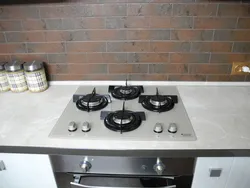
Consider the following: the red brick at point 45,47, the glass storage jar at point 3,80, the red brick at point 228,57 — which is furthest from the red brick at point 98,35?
the red brick at point 228,57

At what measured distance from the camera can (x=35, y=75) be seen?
116 cm

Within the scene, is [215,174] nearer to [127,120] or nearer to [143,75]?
[127,120]

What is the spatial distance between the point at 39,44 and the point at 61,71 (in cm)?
20

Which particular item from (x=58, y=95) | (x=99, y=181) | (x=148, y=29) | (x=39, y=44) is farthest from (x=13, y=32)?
(x=99, y=181)

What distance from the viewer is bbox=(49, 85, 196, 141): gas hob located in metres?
0.85

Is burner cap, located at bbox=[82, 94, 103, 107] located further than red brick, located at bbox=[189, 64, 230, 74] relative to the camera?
No

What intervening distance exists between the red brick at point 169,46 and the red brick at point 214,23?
0.12 m

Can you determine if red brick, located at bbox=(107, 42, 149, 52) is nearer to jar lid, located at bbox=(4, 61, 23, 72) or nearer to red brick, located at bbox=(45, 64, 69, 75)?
red brick, located at bbox=(45, 64, 69, 75)

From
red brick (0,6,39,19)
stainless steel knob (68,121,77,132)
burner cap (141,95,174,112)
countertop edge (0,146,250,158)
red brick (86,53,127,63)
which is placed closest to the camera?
countertop edge (0,146,250,158)

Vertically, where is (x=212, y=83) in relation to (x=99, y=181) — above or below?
above

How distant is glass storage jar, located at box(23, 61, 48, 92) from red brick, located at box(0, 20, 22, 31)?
21 cm

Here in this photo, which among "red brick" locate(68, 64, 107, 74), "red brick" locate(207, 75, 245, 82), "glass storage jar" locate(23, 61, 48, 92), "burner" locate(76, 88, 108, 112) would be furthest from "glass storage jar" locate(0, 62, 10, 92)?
"red brick" locate(207, 75, 245, 82)

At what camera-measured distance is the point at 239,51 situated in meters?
1.18

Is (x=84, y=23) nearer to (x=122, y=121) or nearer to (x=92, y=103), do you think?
(x=92, y=103)
